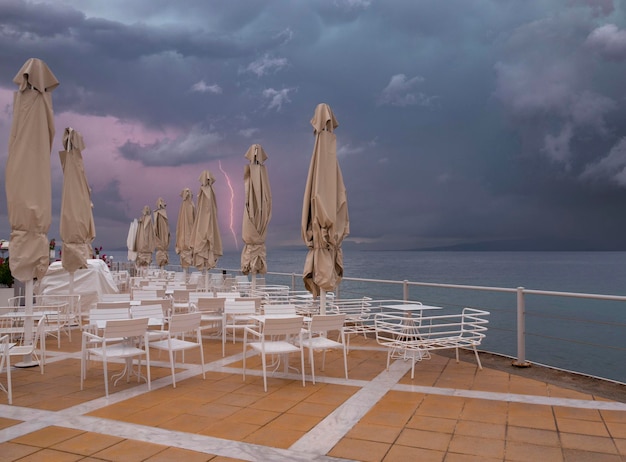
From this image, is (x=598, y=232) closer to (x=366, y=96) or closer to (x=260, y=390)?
(x=366, y=96)

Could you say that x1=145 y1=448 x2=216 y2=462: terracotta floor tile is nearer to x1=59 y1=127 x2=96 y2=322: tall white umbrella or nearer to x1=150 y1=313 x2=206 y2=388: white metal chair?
x1=150 y1=313 x2=206 y2=388: white metal chair

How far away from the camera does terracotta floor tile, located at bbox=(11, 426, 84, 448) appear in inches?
151

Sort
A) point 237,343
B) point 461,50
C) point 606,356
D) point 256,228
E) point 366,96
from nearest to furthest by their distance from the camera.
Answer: point 237,343
point 256,228
point 606,356
point 461,50
point 366,96

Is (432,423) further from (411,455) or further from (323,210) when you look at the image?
(323,210)

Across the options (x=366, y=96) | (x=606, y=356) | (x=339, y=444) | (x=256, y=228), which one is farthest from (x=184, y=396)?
(x=366, y=96)

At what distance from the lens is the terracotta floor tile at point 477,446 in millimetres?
3660

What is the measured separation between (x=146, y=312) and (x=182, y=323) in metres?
0.91

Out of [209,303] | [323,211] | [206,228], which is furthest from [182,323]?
[206,228]

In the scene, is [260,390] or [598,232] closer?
[260,390]

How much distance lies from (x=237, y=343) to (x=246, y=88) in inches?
1596

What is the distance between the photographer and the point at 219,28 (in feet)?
118

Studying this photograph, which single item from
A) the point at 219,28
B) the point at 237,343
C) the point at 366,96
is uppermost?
the point at 366,96

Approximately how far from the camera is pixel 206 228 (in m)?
12.8

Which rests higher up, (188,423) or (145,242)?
(145,242)
